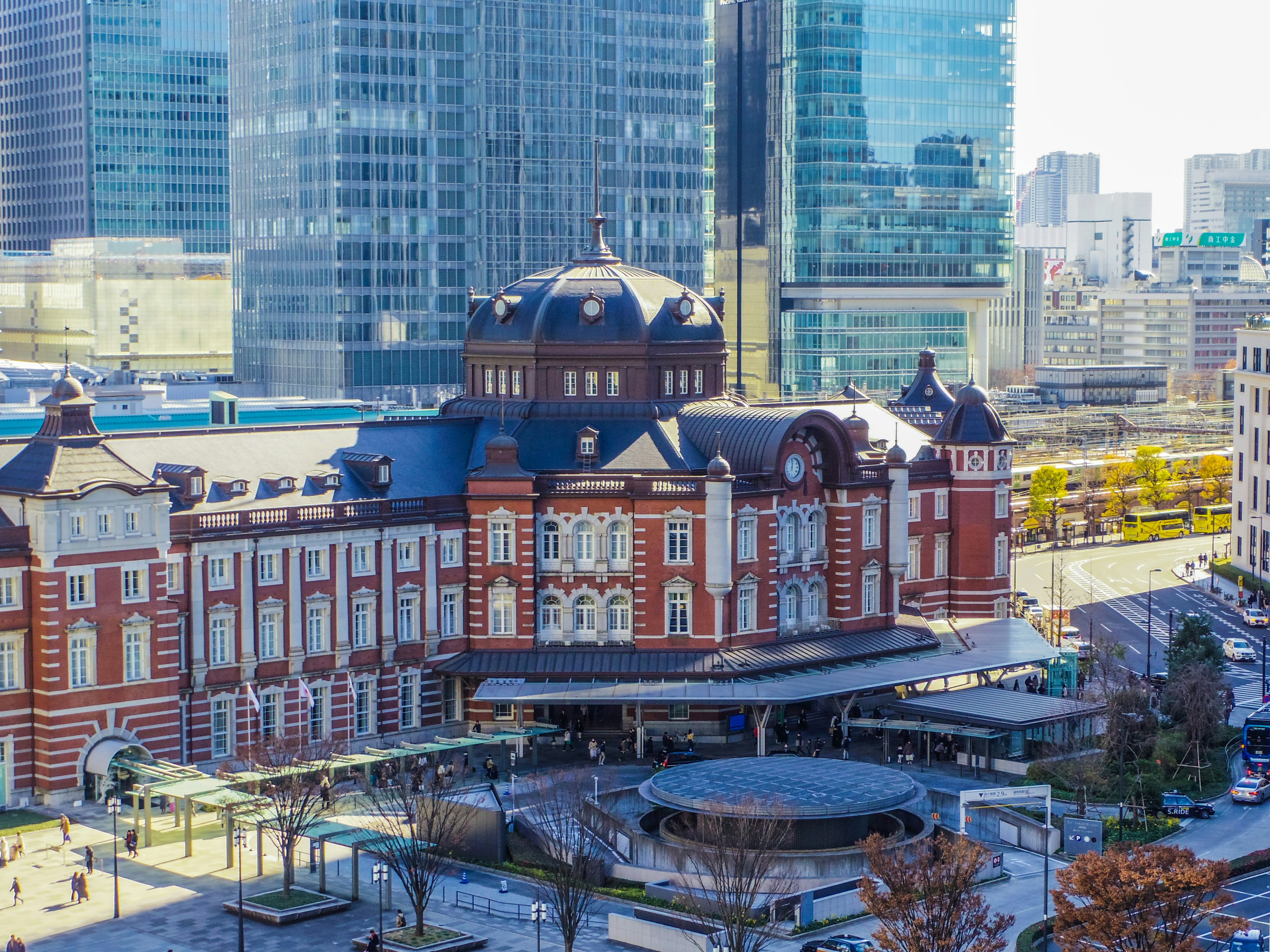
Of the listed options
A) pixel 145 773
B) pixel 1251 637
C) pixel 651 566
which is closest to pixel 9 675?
pixel 145 773

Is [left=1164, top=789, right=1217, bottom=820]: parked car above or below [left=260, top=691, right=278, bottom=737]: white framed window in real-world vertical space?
below

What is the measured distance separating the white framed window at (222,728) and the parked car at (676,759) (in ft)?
72.7

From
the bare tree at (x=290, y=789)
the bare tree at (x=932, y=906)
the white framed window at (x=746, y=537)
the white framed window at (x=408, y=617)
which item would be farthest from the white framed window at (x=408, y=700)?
the bare tree at (x=932, y=906)

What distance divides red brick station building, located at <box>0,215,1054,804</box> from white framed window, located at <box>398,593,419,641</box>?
18 centimetres

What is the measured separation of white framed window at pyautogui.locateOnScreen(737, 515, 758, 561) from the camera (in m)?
128

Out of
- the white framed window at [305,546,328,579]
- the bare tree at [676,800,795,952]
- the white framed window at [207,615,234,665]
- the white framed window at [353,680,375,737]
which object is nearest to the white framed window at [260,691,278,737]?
the white framed window at [207,615,234,665]

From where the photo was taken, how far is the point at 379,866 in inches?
3570

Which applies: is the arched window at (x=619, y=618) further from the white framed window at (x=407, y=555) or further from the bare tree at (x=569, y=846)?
the bare tree at (x=569, y=846)

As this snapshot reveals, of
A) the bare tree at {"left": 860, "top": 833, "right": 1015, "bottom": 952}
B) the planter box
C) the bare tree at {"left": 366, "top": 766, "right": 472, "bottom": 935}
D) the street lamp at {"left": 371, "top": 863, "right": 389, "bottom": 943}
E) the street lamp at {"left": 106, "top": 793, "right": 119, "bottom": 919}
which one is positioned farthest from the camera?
the street lamp at {"left": 106, "top": 793, "right": 119, "bottom": 919}

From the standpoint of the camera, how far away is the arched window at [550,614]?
127 metres

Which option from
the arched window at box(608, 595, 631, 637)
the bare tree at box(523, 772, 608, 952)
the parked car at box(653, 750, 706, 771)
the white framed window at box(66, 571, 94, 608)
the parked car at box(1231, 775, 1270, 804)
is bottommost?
the parked car at box(1231, 775, 1270, 804)

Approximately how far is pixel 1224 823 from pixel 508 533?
42069 mm

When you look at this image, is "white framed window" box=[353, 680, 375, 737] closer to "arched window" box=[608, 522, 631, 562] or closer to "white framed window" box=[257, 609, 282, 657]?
"white framed window" box=[257, 609, 282, 657]

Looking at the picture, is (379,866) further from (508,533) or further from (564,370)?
(564,370)
